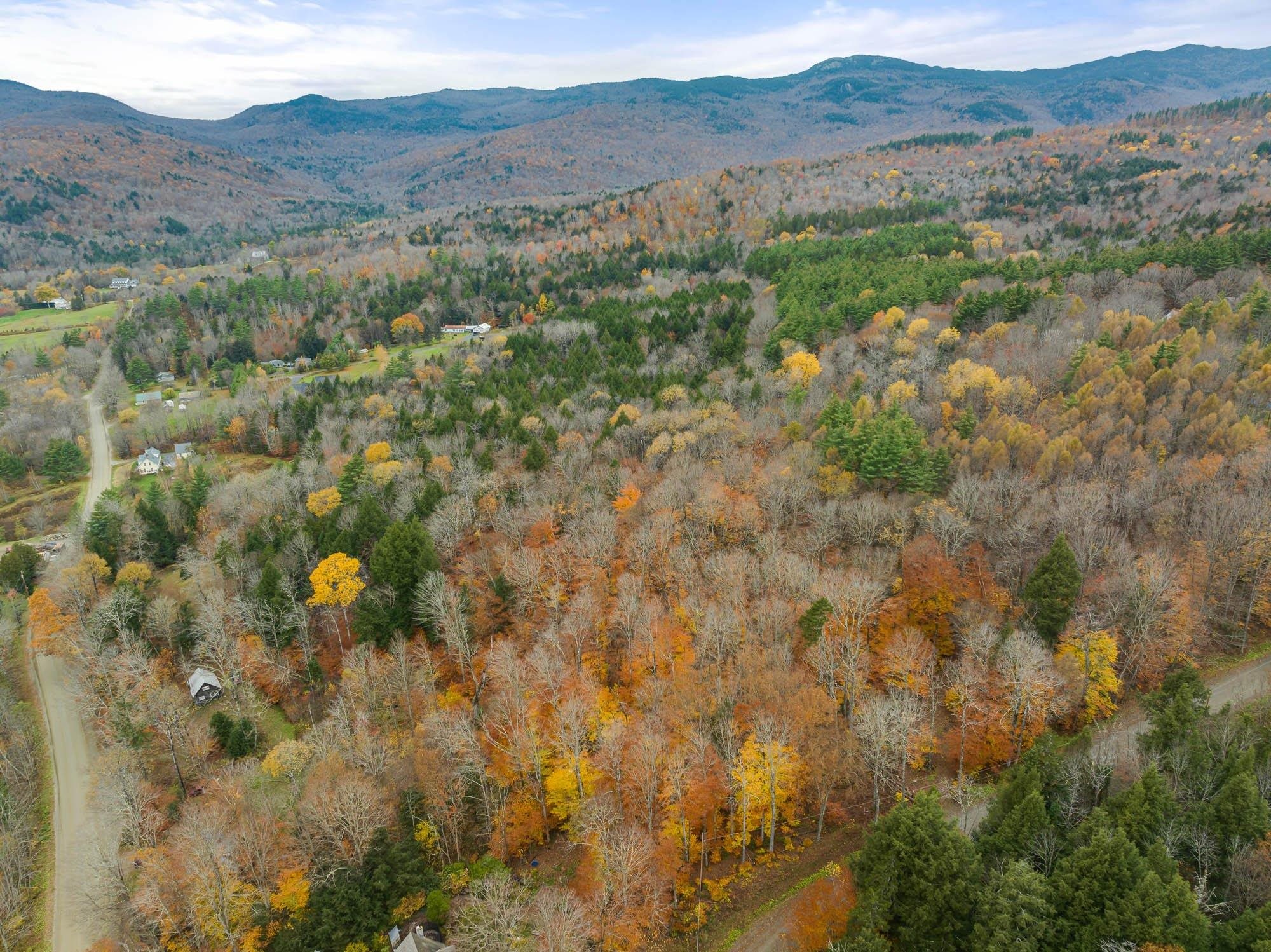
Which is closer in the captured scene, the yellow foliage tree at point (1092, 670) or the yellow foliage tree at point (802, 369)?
the yellow foliage tree at point (1092, 670)

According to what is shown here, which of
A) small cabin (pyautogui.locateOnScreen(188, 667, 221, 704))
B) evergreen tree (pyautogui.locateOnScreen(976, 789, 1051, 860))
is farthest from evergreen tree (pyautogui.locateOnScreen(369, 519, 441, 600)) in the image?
evergreen tree (pyautogui.locateOnScreen(976, 789, 1051, 860))

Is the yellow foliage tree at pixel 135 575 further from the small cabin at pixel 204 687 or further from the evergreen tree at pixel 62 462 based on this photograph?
the evergreen tree at pixel 62 462

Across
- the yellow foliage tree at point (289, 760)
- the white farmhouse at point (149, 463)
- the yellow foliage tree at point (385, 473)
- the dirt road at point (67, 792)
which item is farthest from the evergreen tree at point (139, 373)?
the yellow foliage tree at point (289, 760)

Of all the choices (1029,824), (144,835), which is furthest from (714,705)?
(144,835)

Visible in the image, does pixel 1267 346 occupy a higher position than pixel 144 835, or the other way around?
pixel 1267 346

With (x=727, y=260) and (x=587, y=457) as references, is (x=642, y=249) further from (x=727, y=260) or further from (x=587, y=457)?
(x=587, y=457)

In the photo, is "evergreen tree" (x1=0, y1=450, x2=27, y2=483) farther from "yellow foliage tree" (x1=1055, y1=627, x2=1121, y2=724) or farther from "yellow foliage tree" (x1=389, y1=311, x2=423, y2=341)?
"yellow foliage tree" (x1=1055, y1=627, x2=1121, y2=724)

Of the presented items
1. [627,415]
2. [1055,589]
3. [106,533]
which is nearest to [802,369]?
[627,415]
